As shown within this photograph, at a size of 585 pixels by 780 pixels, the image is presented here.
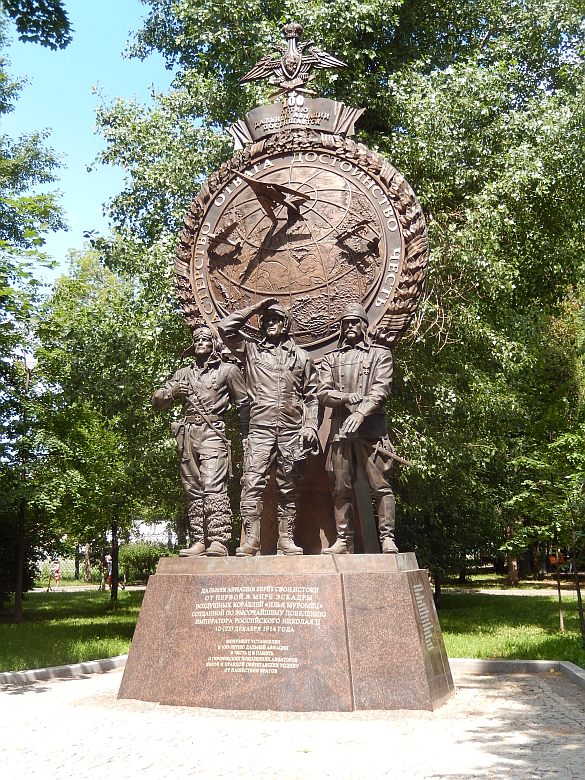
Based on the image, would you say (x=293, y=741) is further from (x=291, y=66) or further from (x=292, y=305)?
(x=291, y=66)

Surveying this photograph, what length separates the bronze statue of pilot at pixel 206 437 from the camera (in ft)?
30.0

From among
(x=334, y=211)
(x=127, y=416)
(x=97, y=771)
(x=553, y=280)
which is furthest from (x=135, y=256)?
(x=97, y=771)

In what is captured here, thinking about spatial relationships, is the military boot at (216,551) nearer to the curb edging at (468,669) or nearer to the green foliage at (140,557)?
the curb edging at (468,669)

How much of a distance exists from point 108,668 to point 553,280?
40.5ft

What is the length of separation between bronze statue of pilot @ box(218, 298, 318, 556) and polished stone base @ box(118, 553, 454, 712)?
0.62 metres

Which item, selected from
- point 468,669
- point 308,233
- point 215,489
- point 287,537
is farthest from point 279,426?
point 468,669

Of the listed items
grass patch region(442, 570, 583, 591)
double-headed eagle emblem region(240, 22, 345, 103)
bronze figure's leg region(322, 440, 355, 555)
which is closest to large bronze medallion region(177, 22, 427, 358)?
double-headed eagle emblem region(240, 22, 345, 103)

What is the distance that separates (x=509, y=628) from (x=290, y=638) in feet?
33.6

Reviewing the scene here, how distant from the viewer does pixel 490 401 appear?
15695mm

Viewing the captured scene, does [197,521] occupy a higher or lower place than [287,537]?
higher

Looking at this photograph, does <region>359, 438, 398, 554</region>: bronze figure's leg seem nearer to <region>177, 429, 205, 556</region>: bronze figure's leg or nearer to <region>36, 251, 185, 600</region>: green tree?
<region>177, 429, 205, 556</region>: bronze figure's leg

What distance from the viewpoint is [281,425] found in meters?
9.02

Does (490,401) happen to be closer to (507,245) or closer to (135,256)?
(507,245)

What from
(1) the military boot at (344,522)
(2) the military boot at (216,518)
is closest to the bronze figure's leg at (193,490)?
(2) the military boot at (216,518)
